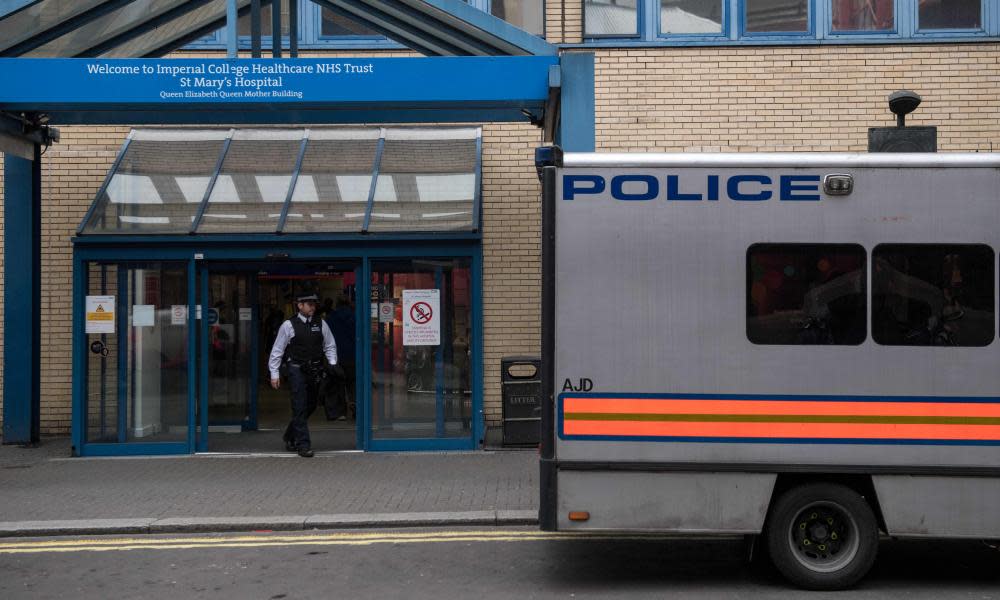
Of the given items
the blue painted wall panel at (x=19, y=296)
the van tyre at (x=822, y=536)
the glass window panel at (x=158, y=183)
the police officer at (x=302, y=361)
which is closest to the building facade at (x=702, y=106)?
the blue painted wall panel at (x=19, y=296)

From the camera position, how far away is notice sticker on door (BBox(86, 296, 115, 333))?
39.0 feet

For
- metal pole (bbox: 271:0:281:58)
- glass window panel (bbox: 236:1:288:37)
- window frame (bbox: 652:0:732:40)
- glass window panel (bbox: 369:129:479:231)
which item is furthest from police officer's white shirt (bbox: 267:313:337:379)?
window frame (bbox: 652:0:732:40)

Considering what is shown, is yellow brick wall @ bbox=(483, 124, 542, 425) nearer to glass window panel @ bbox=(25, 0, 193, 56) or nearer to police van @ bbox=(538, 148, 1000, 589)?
glass window panel @ bbox=(25, 0, 193, 56)

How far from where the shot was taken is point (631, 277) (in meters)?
6.54

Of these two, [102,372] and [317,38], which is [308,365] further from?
[317,38]

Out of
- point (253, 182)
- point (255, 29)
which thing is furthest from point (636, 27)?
point (253, 182)

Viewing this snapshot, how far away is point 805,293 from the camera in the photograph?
6496 mm

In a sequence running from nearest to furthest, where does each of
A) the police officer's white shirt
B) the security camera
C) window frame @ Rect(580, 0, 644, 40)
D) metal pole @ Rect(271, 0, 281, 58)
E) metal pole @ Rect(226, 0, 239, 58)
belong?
1. the security camera
2. metal pole @ Rect(226, 0, 239, 58)
3. metal pole @ Rect(271, 0, 281, 58)
4. the police officer's white shirt
5. window frame @ Rect(580, 0, 644, 40)

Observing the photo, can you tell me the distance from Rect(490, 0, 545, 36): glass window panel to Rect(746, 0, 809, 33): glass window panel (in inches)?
109

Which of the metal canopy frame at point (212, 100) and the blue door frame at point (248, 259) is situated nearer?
the metal canopy frame at point (212, 100)

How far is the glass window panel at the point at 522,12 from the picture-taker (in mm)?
13391

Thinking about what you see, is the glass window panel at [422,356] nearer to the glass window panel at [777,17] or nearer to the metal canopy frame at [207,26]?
the metal canopy frame at [207,26]

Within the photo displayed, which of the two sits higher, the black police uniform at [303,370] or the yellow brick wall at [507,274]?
the yellow brick wall at [507,274]

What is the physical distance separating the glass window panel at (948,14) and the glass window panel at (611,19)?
3.72 meters
